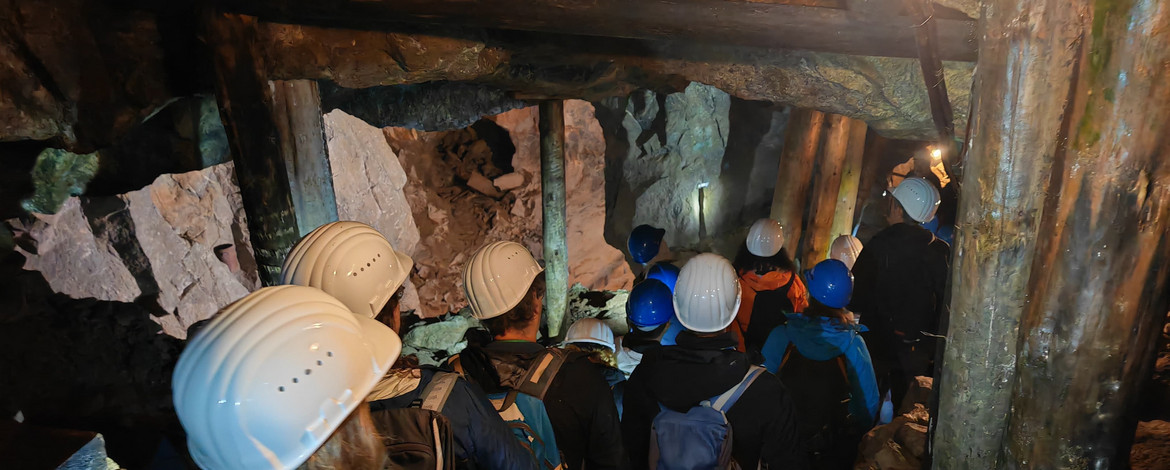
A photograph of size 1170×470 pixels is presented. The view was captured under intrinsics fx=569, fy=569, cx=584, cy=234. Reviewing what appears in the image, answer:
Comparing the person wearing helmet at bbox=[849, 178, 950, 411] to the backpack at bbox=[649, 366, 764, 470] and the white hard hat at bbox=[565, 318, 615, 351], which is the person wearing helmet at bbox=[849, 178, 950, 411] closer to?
the white hard hat at bbox=[565, 318, 615, 351]

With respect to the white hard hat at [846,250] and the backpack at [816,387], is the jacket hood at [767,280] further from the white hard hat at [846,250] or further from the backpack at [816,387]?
the white hard hat at [846,250]

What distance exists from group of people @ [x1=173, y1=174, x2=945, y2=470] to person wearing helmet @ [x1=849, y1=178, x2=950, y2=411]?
0.02 meters

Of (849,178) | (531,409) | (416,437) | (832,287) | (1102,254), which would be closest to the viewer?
(416,437)

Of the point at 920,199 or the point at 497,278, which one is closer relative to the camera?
the point at 497,278

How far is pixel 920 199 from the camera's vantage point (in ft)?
21.0

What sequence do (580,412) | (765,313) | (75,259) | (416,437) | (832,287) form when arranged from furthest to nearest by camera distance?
(75,259), (765,313), (832,287), (580,412), (416,437)

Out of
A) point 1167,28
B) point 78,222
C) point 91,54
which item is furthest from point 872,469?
point 78,222

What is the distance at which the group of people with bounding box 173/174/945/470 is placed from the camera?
4.27 ft

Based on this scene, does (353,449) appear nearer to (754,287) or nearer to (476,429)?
(476,429)

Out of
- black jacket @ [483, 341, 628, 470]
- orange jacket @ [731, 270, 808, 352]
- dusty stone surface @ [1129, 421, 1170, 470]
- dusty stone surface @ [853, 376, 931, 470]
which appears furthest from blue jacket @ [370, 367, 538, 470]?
orange jacket @ [731, 270, 808, 352]

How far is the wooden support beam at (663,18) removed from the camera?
2.72m

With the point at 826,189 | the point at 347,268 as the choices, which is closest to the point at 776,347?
the point at 347,268

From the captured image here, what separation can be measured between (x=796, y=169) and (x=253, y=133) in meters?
6.08

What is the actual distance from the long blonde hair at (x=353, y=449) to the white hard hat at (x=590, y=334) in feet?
11.2
